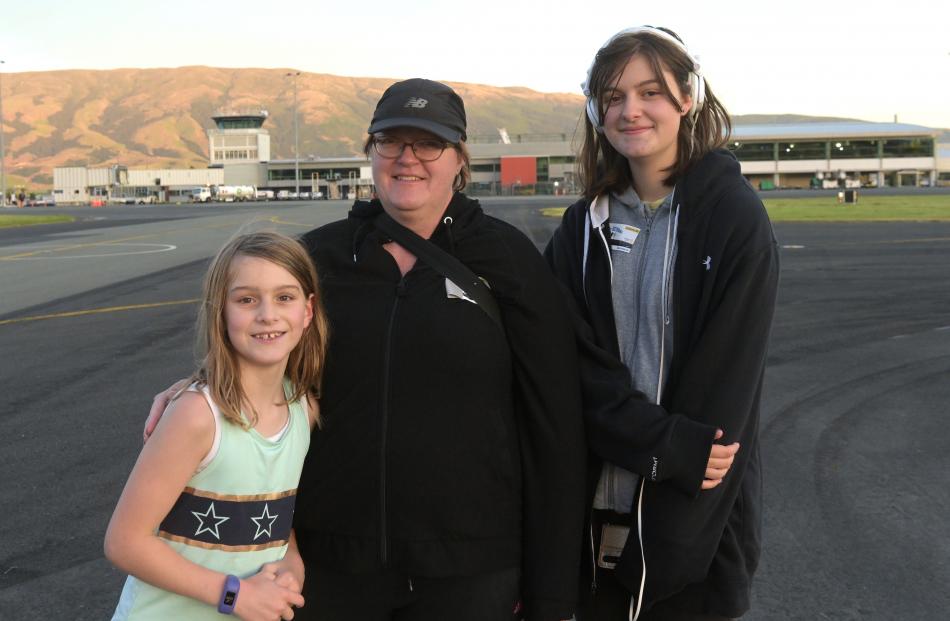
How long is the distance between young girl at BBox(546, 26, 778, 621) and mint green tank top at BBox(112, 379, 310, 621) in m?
0.85

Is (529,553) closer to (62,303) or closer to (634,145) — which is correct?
(634,145)

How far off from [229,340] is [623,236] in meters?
1.10

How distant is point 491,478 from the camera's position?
2.27m

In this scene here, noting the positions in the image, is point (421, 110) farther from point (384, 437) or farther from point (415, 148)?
point (384, 437)

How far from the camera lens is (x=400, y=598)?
224 cm

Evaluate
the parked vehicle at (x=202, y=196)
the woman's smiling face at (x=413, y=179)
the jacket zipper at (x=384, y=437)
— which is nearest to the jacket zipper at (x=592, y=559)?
the jacket zipper at (x=384, y=437)

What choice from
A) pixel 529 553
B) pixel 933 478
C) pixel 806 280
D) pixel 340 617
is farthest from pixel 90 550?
pixel 806 280

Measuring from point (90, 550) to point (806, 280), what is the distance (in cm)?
1219

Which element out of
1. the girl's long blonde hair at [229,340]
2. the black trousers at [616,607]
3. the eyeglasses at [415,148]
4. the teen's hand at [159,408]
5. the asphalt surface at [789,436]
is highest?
the eyeglasses at [415,148]

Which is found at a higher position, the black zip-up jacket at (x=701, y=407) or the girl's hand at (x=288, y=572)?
the black zip-up jacket at (x=701, y=407)

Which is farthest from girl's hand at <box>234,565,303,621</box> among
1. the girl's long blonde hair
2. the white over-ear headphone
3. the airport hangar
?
the airport hangar

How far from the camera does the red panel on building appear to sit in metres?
111

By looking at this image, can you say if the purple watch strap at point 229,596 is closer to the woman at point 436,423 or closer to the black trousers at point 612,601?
the woman at point 436,423

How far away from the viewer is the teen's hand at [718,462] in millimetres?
2172
